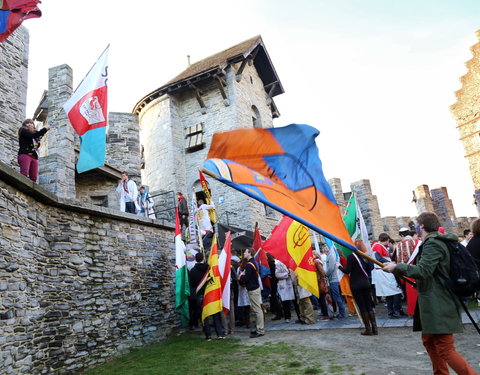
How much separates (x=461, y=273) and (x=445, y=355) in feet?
2.43

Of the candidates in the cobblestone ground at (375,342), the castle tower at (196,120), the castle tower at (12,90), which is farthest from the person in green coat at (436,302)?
the castle tower at (196,120)

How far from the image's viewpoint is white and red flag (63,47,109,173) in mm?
7125

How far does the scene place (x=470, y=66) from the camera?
64.2 feet

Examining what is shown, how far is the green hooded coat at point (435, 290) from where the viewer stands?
3184 mm

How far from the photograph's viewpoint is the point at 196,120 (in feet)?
64.8

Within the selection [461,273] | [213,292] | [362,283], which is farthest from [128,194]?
[461,273]

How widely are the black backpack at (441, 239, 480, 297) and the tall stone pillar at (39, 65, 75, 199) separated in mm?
8856

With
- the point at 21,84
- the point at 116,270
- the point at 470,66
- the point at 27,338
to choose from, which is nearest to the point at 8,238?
the point at 27,338

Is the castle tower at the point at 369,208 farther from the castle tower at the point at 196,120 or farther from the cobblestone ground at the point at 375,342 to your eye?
the cobblestone ground at the point at 375,342

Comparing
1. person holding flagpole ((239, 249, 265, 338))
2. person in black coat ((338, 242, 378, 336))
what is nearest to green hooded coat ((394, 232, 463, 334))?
person in black coat ((338, 242, 378, 336))

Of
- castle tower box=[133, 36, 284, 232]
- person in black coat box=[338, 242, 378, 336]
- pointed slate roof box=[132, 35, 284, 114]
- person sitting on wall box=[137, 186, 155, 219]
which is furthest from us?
pointed slate roof box=[132, 35, 284, 114]

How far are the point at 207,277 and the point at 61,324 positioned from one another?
3.01m

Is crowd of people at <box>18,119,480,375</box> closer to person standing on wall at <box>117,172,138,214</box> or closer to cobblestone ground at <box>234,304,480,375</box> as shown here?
person standing on wall at <box>117,172,138,214</box>

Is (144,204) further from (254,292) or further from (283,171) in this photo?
(283,171)
